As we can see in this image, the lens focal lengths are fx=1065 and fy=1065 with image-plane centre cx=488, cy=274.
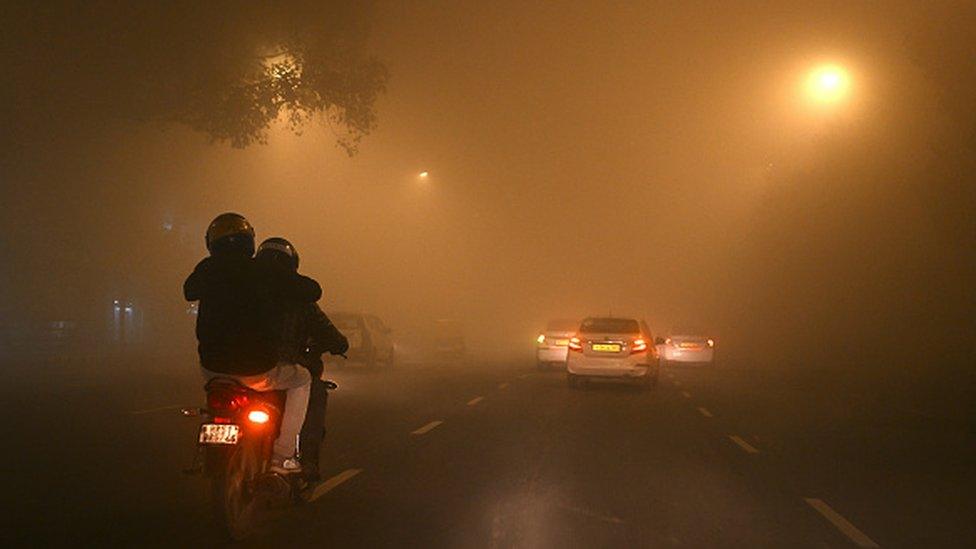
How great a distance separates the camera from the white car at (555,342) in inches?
1227

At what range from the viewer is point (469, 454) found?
12.1 meters

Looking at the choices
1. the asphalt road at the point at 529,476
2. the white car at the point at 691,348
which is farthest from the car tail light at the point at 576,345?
the white car at the point at 691,348

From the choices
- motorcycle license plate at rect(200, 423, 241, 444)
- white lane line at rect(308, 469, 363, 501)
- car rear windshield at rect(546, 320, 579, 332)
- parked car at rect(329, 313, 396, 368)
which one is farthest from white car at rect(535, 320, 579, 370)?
motorcycle license plate at rect(200, 423, 241, 444)

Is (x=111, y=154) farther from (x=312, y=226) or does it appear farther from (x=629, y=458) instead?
(x=312, y=226)

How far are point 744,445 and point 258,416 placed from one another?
8.45 metres

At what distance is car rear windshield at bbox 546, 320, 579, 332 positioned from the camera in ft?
104

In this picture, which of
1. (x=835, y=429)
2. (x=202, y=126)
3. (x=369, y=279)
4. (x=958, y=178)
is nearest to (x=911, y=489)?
(x=835, y=429)

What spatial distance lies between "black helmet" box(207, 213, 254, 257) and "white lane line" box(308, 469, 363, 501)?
2.31m

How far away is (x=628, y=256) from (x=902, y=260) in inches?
3207

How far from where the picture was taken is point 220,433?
665 cm

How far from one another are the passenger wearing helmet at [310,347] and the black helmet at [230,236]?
345 millimetres

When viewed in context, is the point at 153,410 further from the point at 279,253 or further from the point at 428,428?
the point at 279,253

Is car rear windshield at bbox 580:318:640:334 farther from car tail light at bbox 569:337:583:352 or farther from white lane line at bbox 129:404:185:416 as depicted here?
white lane line at bbox 129:404:185:416

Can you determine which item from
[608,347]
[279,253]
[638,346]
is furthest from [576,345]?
[279,253]
